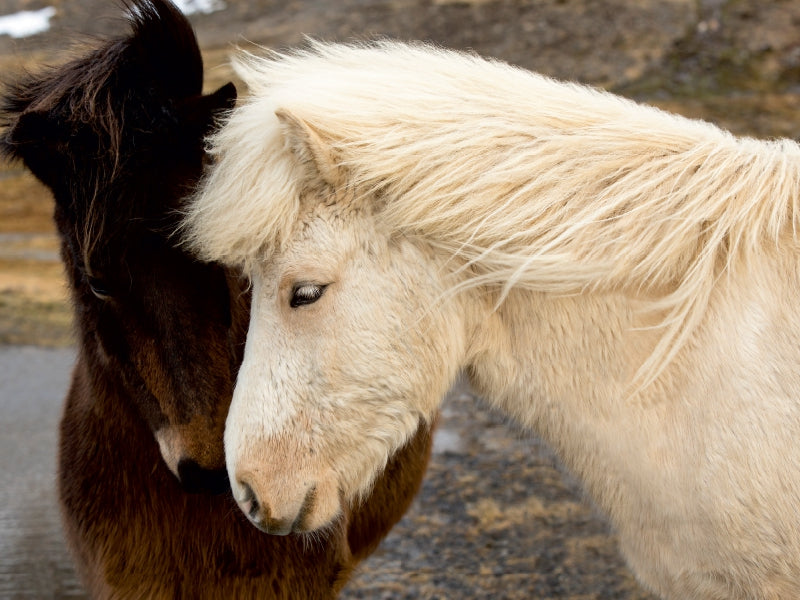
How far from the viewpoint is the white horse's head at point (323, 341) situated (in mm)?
1946

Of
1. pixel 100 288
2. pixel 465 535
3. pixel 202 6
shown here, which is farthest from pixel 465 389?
pixel 202 6

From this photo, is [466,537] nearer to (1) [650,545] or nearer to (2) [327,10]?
(1) [650,545]

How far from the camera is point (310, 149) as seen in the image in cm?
189

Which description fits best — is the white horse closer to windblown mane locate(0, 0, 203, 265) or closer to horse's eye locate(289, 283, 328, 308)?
horse's eye locate(289, 283, 328, 308)

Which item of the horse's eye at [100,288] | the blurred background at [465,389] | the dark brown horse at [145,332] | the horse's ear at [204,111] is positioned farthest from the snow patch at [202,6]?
the horse's eye at [100,288]

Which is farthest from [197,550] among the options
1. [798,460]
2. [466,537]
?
[466,537]

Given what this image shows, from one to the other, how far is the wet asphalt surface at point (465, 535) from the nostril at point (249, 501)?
1.65m

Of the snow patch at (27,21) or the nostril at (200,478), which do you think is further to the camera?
the snow patch at (27,21)

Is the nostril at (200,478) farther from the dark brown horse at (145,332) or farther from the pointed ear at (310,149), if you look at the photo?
the pointed ear at (310,149)

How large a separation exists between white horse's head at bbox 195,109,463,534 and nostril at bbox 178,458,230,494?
378mm

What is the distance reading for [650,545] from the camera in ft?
6.60

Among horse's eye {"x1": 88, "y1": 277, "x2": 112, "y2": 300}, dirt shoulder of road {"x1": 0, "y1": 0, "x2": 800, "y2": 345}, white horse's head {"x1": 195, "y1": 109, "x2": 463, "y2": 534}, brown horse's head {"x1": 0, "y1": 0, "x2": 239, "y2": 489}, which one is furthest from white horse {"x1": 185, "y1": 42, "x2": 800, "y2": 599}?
dirt shoulder of road {"x1": 0, "y1": 0, "x2": 800, "y2": 345}

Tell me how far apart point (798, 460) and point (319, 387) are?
3.65ft

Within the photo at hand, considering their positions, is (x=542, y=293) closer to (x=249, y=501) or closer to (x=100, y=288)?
(x=249, y=501)
